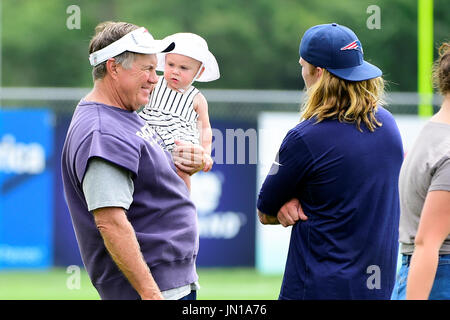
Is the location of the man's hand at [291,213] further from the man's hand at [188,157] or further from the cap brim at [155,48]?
the cap brim at [155,48]

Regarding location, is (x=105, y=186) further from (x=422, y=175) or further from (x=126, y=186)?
(x=422, y=175)

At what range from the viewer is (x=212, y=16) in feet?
65.6

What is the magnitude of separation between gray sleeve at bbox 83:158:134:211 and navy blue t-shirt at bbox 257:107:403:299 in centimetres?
61

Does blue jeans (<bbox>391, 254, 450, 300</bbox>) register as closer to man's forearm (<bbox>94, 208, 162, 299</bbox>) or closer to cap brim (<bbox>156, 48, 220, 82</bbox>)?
man's forearm (<bbox>94, 208, 162, 299</bbox>)

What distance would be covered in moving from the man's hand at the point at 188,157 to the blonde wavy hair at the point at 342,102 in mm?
520

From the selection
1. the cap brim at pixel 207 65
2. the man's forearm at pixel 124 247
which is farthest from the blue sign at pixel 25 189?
the man's forearm at pixel 124 247

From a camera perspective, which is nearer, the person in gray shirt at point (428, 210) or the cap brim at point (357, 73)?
the person in gray shirt at point (428, 210)

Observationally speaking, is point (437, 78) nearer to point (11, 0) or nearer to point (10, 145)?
point (10, 145)

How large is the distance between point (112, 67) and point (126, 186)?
0.55 metres

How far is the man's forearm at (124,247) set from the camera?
316cm

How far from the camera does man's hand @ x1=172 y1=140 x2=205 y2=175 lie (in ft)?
11.9

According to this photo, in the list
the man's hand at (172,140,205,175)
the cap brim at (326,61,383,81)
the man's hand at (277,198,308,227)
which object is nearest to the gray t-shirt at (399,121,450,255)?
the cap brim at (326,61,383,81)

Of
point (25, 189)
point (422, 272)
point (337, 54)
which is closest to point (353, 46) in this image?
point (337, 54)

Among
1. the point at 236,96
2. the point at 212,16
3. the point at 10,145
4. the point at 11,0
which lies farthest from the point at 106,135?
the point at 11,0
